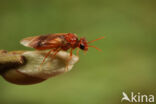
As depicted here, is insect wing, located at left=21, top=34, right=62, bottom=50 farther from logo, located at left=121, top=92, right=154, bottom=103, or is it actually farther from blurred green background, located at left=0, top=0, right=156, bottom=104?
logo, located at left=121, top=92, right=154, bottom=103

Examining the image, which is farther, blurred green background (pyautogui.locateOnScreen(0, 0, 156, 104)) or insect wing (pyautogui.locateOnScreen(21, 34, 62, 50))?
blurred green background (pyautogui.locateOnScreen(0, 0, 156, 104))

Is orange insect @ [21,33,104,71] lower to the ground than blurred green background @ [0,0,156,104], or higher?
lower

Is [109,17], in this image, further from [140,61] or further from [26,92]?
[26,92]

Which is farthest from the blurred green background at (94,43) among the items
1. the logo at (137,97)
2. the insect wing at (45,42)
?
the insect wing at (45,42)

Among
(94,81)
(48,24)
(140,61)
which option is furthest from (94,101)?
(48,24)

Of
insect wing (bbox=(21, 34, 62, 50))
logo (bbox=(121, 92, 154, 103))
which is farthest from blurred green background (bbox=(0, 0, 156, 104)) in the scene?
insect wing (bbox=(21, 34, 62, 50))

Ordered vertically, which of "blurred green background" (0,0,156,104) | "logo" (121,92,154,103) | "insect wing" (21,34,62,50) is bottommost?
"insect wing" (21,34,62,50)

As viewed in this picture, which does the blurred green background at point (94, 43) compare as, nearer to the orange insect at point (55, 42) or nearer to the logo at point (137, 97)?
the logo at point (137, 97)

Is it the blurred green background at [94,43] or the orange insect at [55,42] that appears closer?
the orange insect at [55,42]

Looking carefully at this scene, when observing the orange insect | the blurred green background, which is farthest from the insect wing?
the blurred green background
